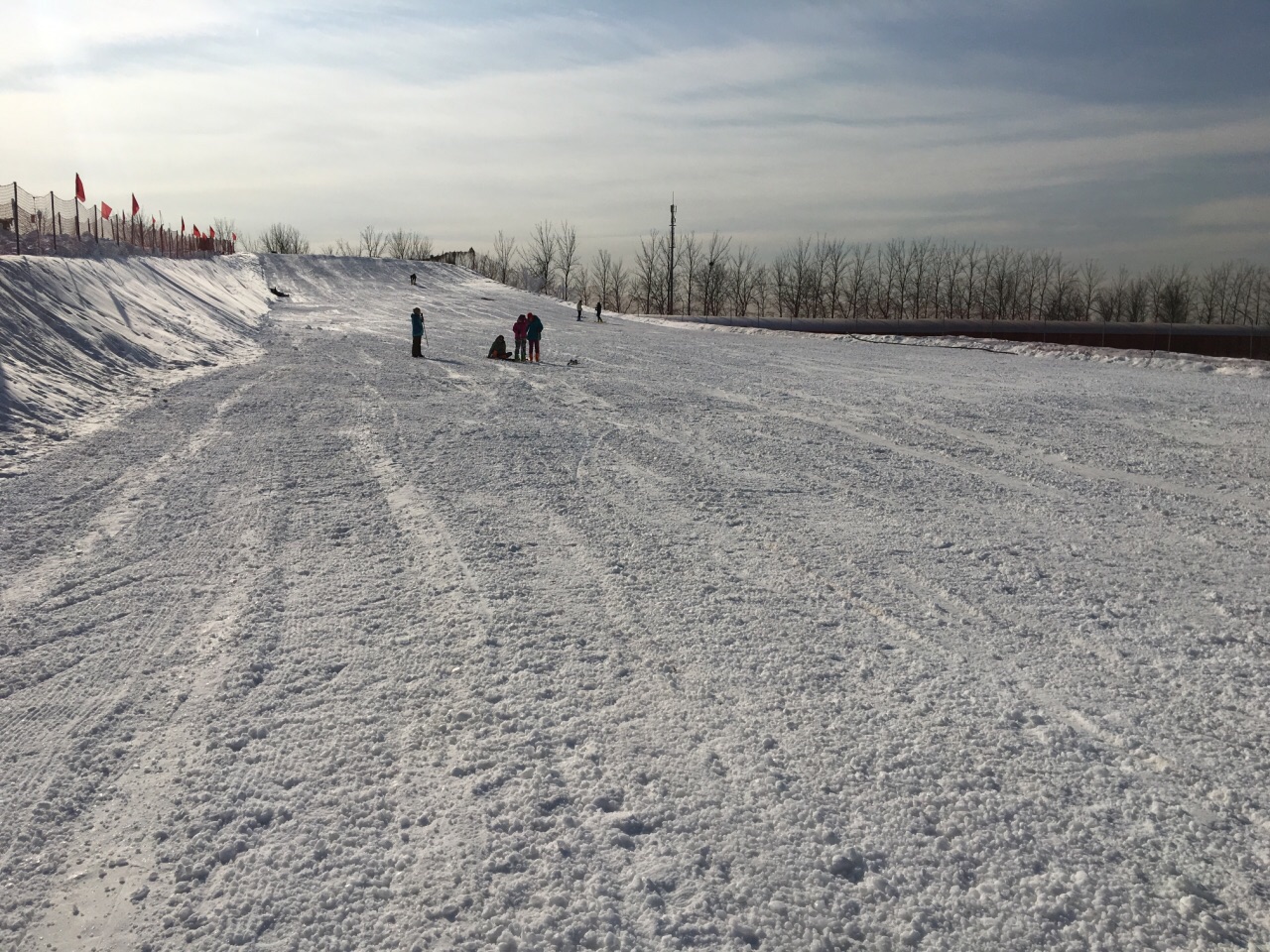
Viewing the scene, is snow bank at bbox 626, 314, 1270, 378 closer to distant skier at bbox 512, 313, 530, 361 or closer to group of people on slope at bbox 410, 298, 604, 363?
group of people on slope at bbox 410, 298, 604, 363

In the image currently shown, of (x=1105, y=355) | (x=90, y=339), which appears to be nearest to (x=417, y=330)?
(x=90, y=339)

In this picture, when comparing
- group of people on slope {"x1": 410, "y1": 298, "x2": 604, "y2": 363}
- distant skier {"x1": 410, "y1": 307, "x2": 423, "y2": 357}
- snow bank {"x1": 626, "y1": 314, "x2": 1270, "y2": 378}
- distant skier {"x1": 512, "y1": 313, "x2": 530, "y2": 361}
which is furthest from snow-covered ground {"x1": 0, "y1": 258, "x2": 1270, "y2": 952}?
snow bank {"x1": 626, "y1": 314, "x2": 1270, "y2": 378}

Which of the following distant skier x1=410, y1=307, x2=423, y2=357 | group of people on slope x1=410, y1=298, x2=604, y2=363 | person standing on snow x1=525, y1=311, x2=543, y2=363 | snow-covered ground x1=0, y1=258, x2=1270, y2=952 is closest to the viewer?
snow-covered ground x1=0, y1=258, x2=1270, y2=952

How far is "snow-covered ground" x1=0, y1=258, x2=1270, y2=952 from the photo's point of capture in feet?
10.0

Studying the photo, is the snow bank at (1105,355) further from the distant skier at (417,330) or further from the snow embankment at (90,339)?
the snow embankment at (90,339)

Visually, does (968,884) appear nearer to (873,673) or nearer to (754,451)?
(873,673)

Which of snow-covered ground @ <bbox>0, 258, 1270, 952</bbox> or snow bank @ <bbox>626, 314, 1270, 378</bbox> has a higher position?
snow bank @ <bbox>626, 314, 1270, 378</bbox>

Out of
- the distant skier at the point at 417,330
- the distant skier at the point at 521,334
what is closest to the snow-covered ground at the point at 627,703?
the distant skier at the point at 417,330

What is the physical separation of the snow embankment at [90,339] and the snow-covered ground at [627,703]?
201 centimetres

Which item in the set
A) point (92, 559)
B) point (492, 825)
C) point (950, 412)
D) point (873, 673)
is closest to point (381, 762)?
point (492, 825)

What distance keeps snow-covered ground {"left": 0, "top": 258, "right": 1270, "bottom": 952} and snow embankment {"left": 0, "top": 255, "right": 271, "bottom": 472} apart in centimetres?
201

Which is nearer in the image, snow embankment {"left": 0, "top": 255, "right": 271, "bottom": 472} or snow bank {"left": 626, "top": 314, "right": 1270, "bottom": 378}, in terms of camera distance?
snow embankment {"left": 0, "top": 255, "right": 271, "bottom": 472}

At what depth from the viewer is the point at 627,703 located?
4414 mm

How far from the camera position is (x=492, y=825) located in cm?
342
